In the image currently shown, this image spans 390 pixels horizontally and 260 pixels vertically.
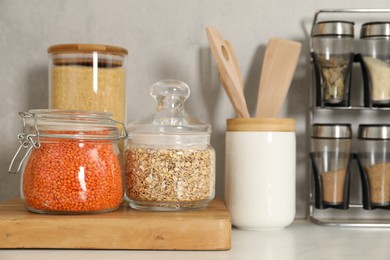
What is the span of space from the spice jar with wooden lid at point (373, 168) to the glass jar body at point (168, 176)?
316 mm

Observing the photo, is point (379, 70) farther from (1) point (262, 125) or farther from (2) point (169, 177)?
(2) point (169, 177)

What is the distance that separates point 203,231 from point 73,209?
0.67ft

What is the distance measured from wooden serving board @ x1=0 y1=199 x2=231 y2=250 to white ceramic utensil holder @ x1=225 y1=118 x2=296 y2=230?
0.57 feet

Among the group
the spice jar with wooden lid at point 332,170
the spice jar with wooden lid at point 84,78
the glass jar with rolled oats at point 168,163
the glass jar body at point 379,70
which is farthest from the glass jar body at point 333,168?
the spice jar with wooden lid at point 84,78

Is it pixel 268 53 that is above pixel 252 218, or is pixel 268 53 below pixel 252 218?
above

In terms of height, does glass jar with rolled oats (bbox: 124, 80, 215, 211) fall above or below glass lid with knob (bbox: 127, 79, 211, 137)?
below

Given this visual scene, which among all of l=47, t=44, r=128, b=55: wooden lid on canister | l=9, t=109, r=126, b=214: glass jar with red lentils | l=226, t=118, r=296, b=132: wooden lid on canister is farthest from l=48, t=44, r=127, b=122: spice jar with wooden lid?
l=226, t=118, r=296, b=132: wooden lid on canister

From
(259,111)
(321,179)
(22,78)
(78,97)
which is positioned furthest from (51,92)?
(321,179)

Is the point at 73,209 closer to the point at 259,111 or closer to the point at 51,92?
the point at 51,92

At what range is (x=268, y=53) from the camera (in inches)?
45.1

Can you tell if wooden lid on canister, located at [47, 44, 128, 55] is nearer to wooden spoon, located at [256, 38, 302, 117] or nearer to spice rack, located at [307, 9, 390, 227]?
wooden spoon, located at [256, 38, 302, 117]

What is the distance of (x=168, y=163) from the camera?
0.94m

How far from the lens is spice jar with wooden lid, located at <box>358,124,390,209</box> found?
1088mm

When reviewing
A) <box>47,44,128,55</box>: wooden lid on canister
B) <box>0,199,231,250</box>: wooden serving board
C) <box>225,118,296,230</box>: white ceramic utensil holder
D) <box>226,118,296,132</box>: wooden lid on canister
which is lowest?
<box>0,199,231,250</box>: wooden serving board
